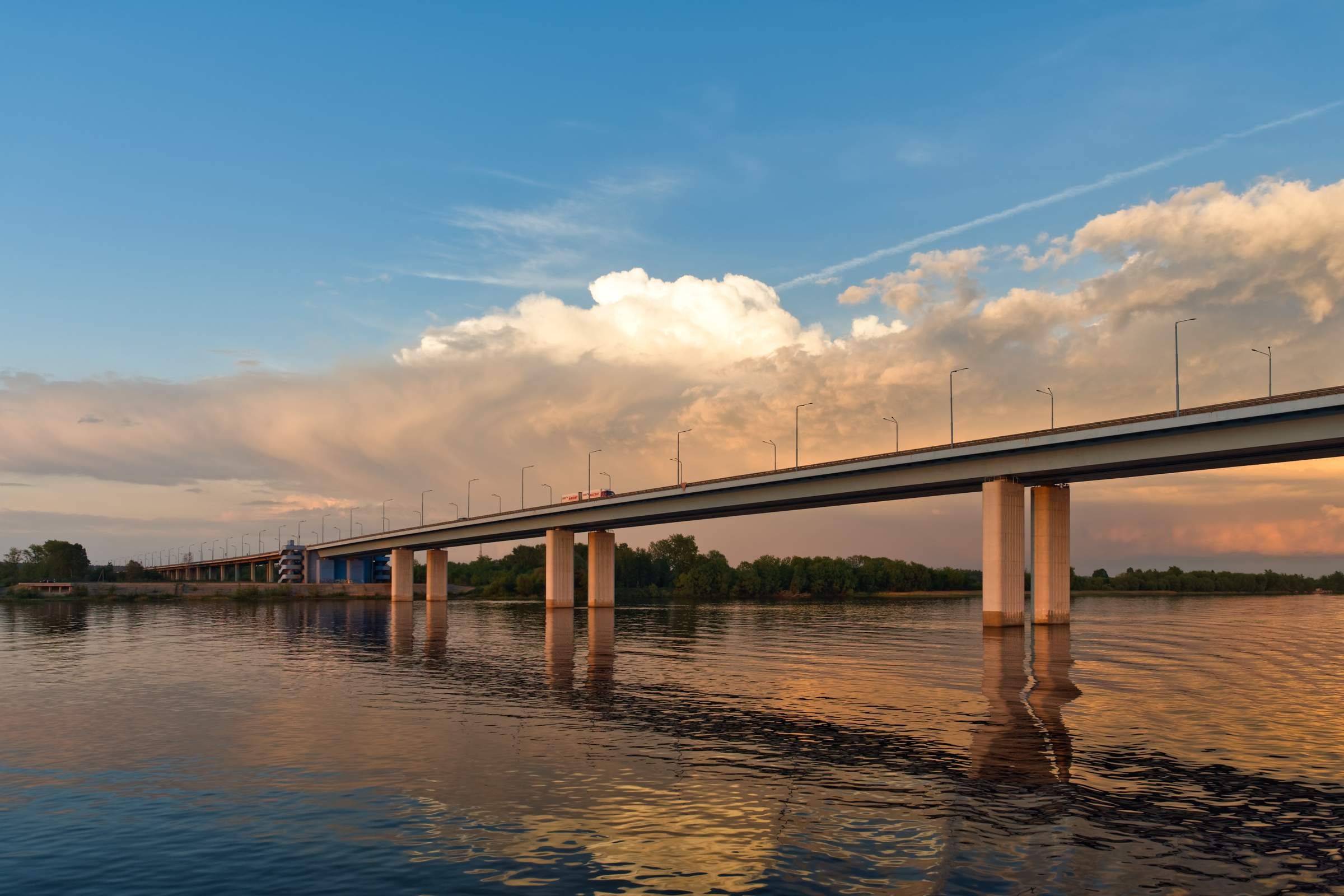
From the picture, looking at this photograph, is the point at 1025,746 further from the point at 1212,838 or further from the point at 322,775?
the point at 322,775

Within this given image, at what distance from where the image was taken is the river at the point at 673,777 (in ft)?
46.0

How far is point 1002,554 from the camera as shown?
7250cm

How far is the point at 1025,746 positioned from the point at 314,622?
87295mm

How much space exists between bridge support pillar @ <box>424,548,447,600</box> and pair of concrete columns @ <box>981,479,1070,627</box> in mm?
120366

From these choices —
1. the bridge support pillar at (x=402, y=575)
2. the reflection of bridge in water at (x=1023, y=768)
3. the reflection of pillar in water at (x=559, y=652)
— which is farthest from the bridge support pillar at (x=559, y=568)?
the reflection of bridge in water at (x=1023, y=768)

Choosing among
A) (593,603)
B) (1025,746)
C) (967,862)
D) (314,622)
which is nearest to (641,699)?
(1025,746)

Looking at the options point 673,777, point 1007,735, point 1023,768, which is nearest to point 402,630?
point 1007,735

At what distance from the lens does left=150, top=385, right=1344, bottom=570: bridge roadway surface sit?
57625 millimetres

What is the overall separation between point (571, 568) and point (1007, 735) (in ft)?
362

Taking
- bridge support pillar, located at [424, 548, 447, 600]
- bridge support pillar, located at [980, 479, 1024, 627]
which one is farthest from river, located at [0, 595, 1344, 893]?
bridge support pillar, located at [424, 548, 447, 600]

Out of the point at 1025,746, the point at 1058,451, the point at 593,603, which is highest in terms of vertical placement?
the point at 1058,451

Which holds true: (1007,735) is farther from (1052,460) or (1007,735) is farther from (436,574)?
(436,574)

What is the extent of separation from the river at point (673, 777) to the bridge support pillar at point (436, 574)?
127m

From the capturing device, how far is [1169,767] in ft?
69.2
